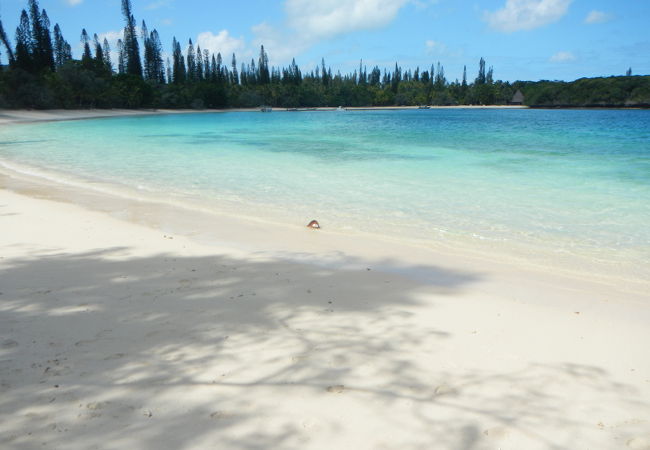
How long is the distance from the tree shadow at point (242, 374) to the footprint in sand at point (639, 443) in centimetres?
27

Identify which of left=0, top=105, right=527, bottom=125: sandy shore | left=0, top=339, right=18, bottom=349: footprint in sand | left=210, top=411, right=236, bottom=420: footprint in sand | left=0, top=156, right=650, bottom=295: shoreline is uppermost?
left=0, top=105, right=527, bottom=125: sandy shore

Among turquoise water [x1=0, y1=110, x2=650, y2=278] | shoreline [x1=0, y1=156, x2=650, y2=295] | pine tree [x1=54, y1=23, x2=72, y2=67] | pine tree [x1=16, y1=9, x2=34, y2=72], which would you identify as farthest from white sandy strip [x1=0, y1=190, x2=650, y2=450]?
pine tree [x1=54, y1=23, x2=72, y2=67]

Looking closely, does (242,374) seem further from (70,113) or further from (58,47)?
(58,47)

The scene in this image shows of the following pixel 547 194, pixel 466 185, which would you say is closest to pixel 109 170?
pixel 466 185

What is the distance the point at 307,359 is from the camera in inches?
124

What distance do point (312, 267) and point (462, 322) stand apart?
202 cm

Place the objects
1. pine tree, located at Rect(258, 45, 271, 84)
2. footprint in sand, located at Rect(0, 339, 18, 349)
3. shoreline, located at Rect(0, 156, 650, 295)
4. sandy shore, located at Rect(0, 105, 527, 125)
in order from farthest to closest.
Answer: pine tree, located at Rect(258, 45, 271, 84) → sandy shore, located at Rect(0, 105, 527, 125) → shoreline, located at Rect(0, 156, 650, 295) → footprint in sand, located at Rect(0, 339, 18, 349)

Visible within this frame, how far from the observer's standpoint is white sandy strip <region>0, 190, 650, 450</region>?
95.2 inches

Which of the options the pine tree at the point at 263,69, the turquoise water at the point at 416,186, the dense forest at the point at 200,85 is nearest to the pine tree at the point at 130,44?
the dense forest at the point at 200,85

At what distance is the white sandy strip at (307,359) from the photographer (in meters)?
2.42

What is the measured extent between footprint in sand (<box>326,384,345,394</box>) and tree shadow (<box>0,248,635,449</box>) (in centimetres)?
1

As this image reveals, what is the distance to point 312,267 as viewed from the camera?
5402mm

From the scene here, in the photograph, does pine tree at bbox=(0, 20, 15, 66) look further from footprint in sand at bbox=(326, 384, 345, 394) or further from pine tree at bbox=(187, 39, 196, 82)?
footprint in sand at bbox=(326, 384, 345, 394)

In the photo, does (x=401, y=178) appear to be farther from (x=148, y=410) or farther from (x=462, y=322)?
(x=148, y=410)
